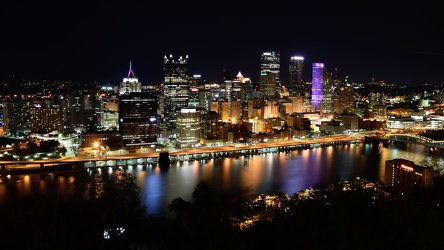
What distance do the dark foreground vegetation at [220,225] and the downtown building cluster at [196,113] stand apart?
9.53 metres

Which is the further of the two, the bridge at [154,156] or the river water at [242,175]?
the bridge at [154,156]

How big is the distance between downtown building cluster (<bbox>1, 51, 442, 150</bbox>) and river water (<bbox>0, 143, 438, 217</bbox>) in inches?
106

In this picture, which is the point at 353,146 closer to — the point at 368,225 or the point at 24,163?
the point at 24,163

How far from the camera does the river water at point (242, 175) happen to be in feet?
24.0

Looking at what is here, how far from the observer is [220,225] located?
2689mm

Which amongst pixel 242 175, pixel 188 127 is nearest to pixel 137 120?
pixel 188 127

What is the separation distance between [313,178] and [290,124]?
9.59 meters

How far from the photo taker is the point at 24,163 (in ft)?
32.6

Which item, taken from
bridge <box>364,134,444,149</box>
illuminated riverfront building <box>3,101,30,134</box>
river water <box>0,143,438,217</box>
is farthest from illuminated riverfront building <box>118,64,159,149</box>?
bridge <box>364,134,444,149</box>

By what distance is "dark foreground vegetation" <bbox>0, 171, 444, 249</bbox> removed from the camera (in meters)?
2.56

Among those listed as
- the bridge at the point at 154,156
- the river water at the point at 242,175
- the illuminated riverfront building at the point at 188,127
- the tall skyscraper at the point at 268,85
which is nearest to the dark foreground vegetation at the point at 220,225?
the river water at the point at 242,175

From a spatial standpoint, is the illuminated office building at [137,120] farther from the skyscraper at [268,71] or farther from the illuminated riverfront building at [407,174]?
the skyscraper at [268,71]

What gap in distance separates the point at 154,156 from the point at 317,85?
17.7 meters

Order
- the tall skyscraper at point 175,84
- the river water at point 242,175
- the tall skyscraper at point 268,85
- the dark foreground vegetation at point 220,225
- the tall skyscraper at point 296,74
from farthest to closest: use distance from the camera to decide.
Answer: the tall skyscraper at point 296,74 → the tall skyscraper at point 268,85 → the tall skyscraper at point 175,84 → the river water at point 242,175 → the dark foreground vegetation at point 220,225
